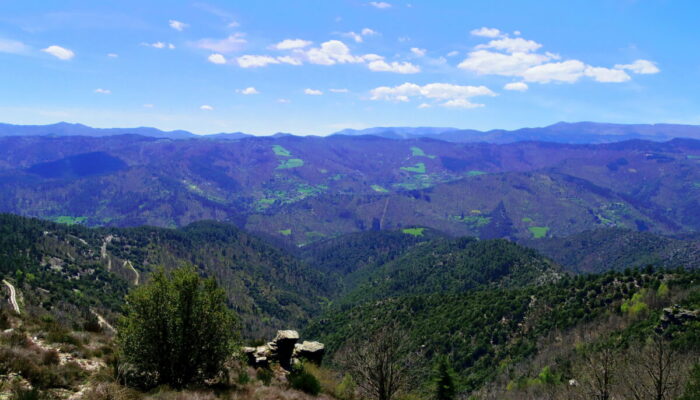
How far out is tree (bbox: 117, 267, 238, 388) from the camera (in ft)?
72.9

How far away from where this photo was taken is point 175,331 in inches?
900

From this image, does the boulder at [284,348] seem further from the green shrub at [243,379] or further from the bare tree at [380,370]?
the bare tree at [380,370]

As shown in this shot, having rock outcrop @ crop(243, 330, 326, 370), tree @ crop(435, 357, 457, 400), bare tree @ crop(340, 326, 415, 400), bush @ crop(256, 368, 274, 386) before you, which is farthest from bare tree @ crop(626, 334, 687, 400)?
bush @ crop(256, 368, 274, 386)

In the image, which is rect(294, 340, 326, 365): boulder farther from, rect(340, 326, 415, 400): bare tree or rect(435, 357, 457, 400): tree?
rect(435, 357, 457, 400): tree

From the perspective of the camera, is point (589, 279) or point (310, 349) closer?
point (310, 349)

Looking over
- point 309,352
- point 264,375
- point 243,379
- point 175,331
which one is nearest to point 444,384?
point 309,352

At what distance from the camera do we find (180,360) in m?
23.2

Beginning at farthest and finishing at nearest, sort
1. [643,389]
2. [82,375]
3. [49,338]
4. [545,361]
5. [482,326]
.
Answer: [482,326]
[545,361]
[643,389]
[49,338]
[82,375]

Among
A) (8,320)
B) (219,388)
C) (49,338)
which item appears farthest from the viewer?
(8,320)

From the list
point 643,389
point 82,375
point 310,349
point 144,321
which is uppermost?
point 144,321

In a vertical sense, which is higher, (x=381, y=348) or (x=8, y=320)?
(x=8, y=320)

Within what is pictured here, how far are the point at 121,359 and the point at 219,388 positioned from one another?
5.98 metres

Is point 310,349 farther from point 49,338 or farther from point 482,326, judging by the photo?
point 482,326

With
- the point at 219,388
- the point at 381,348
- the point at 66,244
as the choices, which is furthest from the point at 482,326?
the point at 66,244
